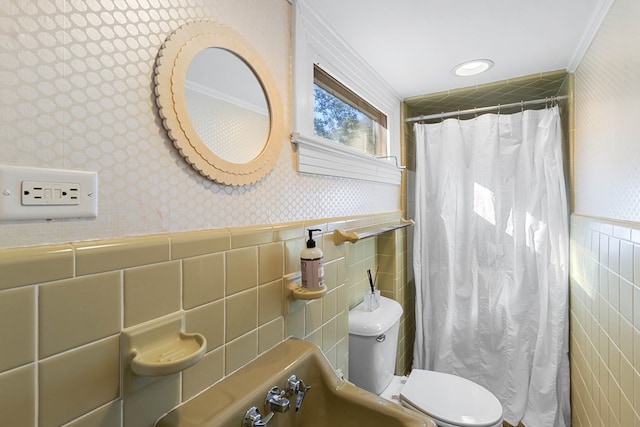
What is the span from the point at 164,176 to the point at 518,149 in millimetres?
2037

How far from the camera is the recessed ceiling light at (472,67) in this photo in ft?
5.51

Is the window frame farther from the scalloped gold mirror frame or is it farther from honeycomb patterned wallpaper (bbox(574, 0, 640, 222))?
honeycomb patterned wallpaper (bbox(574, 0, 640, 222))

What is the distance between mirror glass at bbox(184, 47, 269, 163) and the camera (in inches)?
31.0

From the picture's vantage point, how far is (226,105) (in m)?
0.88

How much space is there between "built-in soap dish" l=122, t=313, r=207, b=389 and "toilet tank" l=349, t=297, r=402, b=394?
1031 millimetres

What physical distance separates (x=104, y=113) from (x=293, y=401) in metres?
0.88

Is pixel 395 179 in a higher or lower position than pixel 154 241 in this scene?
higher

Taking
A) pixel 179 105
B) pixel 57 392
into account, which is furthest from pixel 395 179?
pixel 57 392

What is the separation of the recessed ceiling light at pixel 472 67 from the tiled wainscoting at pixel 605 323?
3.17 feet

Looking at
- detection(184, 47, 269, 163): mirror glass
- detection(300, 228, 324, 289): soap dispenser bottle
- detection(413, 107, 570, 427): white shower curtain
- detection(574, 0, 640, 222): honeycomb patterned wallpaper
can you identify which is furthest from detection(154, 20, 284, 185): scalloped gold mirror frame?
detection(413, 107, 570, 427): white shower curtain

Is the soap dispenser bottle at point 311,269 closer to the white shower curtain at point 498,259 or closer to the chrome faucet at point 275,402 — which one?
the chrome faucet at point 275,402

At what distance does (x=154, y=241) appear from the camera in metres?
0.67

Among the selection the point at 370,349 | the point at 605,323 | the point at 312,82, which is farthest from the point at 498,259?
the point at 312,82

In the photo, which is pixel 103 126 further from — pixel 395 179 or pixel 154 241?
pixel 395 179
